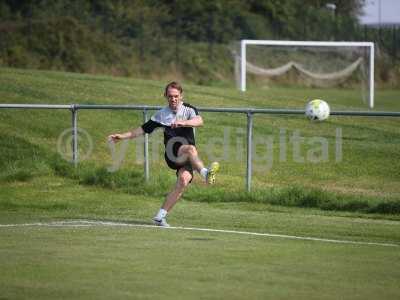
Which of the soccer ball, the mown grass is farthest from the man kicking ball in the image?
the mown grass

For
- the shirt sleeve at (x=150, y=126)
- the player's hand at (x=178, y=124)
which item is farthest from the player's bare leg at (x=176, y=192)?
the player's hand at (x=178, y=124)

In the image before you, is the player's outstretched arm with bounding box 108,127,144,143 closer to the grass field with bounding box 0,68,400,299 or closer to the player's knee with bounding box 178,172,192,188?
the player's knee with bounding box 178,172,192,188

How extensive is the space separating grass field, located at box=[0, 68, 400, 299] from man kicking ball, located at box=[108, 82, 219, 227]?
719 millimetres

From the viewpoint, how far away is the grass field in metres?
10.8

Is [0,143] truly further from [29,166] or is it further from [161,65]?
[161,65]

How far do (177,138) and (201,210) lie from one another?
275 centimetres

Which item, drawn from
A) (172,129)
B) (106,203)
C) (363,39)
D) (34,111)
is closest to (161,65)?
(363,39)

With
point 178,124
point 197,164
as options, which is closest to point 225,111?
point 197,164

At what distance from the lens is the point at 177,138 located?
15367mm

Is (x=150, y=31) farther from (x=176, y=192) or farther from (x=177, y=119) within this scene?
(x=176, y=192)

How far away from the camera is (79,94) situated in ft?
103

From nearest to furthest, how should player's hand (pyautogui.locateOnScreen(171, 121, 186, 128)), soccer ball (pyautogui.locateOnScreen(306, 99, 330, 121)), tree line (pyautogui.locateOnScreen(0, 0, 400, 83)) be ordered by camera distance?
player's hand (pyautogui.locateOnScreen(171, 121, 186, 128)) → soccer ball (pyautogui.locateOnScreen(306, 99, 330, 121)) → tree line (pyautogui.locateOnScreen(0, 0, 400, 83))

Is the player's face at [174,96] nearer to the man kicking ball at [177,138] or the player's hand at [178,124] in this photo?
the man kicking ball at [177,138]

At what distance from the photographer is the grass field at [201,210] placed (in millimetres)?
10805
